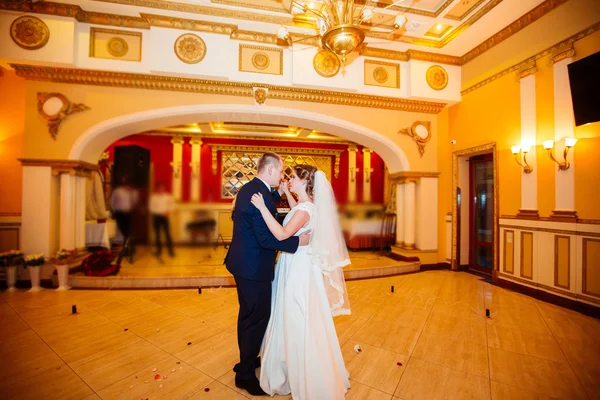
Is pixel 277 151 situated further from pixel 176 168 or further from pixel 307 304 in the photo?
pixel 307 304

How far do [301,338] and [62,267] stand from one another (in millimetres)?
4455

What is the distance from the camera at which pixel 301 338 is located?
1.81m

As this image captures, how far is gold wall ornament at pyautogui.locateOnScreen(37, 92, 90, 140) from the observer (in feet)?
14.3

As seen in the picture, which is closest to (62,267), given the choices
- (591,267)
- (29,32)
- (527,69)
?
(29,32)

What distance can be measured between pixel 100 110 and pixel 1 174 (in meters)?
2.06

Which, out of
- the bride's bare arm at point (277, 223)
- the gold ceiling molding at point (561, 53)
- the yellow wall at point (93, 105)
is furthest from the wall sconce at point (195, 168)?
the gold ceiling molding at point (561, 53)

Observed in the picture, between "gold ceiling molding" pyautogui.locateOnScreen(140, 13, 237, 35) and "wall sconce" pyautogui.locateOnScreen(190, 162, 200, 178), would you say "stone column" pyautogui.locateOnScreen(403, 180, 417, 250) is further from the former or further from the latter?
"wall sconce" pyautogui.locateOnScreen(190, 162, 200, 178)

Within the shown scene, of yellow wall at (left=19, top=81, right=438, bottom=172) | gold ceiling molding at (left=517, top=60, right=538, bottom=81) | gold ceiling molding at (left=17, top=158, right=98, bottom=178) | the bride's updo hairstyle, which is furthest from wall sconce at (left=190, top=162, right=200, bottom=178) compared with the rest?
gold ceiling molding at (left=517, top=60, right=538, bottom=81)

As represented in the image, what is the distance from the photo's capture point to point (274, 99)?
5.07 meters

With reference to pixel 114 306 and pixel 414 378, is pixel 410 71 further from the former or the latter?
pixel 114 306

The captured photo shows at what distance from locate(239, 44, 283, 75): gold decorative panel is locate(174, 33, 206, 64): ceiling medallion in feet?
2.17

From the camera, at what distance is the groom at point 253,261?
1.83 meters

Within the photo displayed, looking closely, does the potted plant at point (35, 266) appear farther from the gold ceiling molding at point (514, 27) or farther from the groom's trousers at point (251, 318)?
the gold ceiling molding at point (514, 27)

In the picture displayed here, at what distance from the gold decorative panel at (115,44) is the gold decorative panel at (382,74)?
4.11 m
